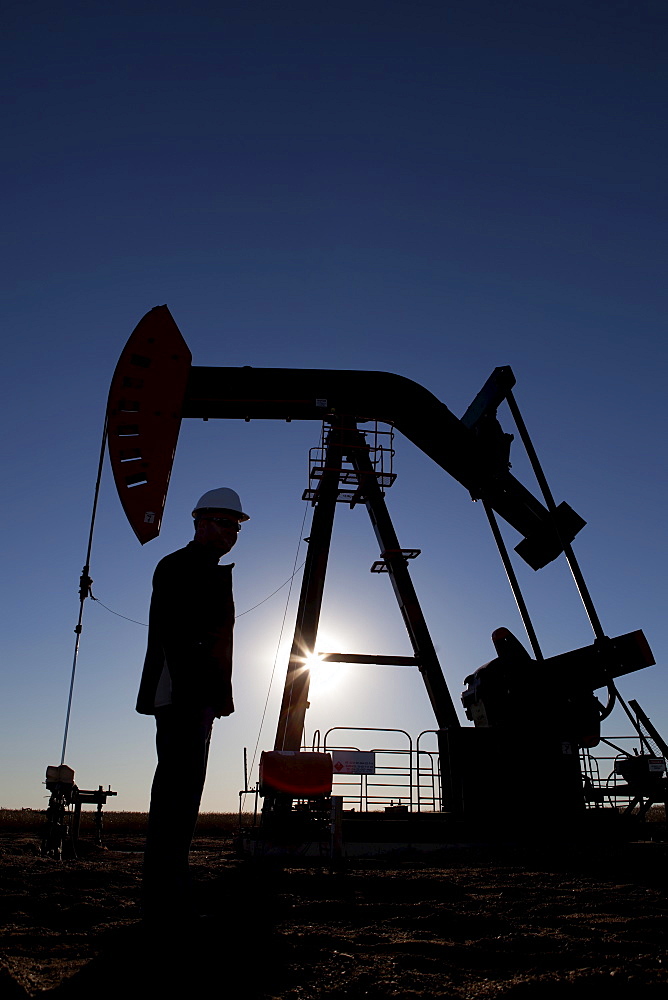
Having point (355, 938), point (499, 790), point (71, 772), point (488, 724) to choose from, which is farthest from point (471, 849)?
point (355, 938)

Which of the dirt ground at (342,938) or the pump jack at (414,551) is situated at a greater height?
the pump jack at (414,551)

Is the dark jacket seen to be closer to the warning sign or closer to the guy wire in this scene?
the guy wire

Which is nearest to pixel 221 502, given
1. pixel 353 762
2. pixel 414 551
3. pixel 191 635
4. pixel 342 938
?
pixel 191 635

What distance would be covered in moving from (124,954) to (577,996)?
5.30 ft

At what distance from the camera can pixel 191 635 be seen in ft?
11.8

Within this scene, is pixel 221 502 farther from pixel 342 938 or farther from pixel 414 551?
pixel 414 551

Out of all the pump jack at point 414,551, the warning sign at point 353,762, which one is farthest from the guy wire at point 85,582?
the warning sign at point 353,762

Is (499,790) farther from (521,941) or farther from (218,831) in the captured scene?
(218,831)

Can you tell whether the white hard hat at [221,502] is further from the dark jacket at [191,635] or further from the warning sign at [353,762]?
the warning sign at [353,762]

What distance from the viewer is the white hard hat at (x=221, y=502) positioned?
4129 millimetres

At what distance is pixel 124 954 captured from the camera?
2877mm

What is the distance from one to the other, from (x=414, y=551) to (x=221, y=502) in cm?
986

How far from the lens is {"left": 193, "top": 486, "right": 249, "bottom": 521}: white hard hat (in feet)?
13.5

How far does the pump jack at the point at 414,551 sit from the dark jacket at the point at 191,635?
405cm
